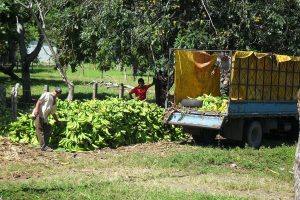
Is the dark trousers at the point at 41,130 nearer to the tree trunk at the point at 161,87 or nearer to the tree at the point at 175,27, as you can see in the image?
the tree at the point at 175,27

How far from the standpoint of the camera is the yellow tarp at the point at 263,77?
13.0 metres

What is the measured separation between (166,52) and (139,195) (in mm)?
9765

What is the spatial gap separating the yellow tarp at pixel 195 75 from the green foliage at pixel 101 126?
41.7 inches

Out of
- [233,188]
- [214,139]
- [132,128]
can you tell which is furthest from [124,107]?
[233,188]

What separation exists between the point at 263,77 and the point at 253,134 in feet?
4.78

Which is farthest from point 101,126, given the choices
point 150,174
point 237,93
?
point 237,93

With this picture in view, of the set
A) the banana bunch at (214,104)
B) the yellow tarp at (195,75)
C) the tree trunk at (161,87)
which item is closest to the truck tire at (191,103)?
the banana bunch at (214,104)

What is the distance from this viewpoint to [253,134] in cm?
1397

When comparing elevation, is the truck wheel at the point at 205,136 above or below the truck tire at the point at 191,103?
below

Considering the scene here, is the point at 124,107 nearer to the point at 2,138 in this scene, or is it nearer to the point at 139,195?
the point at 2,138

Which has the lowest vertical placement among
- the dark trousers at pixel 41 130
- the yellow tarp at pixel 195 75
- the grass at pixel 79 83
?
the grass at pixel 79 83

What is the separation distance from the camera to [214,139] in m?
14.8

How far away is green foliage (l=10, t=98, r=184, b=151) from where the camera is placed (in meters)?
12.3

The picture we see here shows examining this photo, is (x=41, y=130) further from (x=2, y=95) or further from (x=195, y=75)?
(x=195, y=75)
